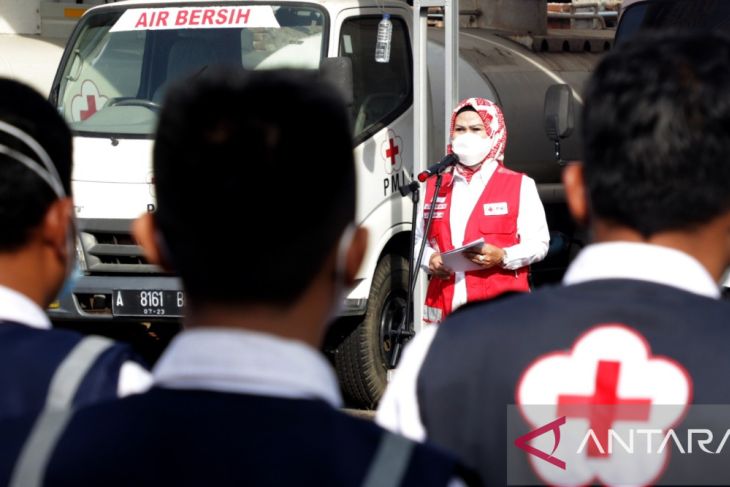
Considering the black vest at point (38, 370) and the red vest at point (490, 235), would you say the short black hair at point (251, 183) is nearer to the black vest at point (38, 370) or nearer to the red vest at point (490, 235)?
the black vest at point (38, 370)

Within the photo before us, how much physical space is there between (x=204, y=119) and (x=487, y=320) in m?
0.56

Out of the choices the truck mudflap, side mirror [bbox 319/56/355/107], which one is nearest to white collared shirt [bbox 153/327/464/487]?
the truck mudflap

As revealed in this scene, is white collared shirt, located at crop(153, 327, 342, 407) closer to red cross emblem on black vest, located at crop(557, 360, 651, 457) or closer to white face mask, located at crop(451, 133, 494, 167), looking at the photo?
red cross emblem on black vest, located at crop(557, 360, 651, 457)

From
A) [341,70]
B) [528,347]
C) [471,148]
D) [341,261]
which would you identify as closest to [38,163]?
[341,261]

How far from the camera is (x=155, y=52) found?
826 cm

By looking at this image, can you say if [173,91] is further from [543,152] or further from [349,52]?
[543,152]

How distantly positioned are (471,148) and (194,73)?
1820 millimetres

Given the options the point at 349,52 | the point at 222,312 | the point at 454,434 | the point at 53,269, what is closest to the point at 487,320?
the point at 454,434

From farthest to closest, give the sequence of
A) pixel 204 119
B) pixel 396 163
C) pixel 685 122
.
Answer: pixel 396 163 → pixel 685 122 → pixel 204 119

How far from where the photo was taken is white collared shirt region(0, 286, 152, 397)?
1.95m

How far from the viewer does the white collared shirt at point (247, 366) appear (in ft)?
4.75

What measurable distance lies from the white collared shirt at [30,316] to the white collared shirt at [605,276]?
37 cm

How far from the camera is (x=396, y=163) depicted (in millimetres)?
8062

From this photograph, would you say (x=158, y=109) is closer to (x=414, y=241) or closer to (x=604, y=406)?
(x=414, y=241)
